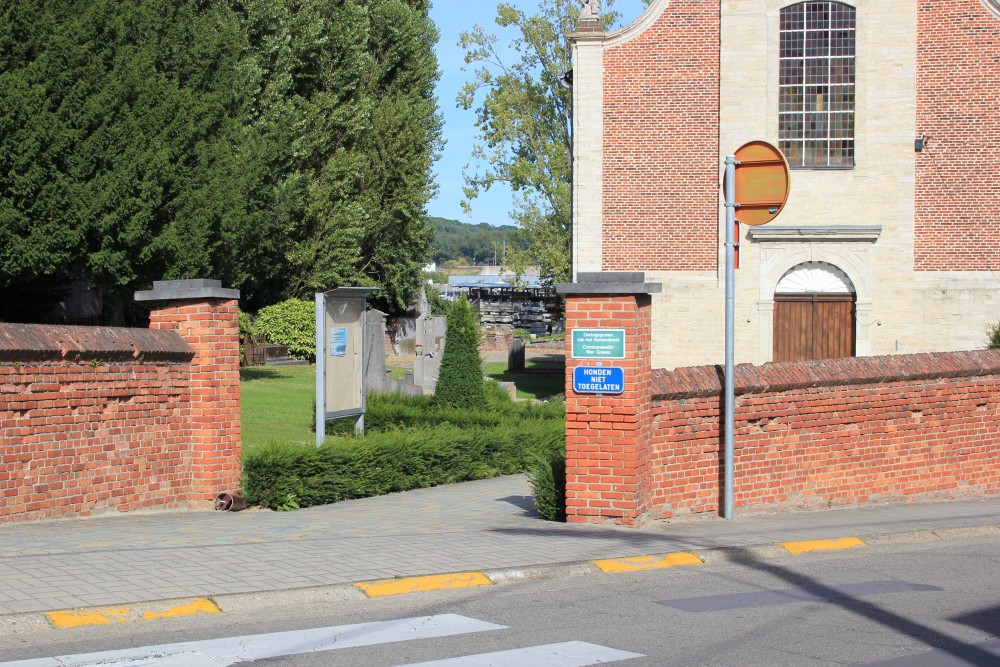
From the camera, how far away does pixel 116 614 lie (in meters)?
6.62

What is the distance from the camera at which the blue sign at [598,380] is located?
33.6ft

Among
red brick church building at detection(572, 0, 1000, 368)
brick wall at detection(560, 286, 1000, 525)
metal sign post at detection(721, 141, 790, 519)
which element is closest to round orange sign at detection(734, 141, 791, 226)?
metal sign post at detection(721, 141, 790, 519)

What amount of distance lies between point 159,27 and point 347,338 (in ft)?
46.0

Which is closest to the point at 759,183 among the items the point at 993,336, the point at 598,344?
the point at 598,344

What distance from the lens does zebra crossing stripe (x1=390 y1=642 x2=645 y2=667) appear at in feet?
19.5

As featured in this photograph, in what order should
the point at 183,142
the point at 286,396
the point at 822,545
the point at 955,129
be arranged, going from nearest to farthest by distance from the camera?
the point at 822,545 < the point at 183,142 < the point at 955,129 < the point at 286,396

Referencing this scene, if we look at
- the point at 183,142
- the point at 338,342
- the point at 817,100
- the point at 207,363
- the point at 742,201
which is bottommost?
the point at 207,363

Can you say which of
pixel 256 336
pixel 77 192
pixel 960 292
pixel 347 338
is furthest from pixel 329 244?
pixel 347 338

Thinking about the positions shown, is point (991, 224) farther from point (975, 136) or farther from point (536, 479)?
point (536, 479)

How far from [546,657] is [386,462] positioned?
7829 millimetres

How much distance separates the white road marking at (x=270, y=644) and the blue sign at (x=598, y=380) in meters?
3.71

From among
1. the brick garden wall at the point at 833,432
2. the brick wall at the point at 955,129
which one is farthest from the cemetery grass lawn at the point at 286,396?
the brick wall at the point at 955,129

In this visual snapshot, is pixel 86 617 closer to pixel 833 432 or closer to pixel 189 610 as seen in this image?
pixel 189 610

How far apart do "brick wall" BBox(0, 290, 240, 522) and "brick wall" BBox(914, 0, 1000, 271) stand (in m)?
18.9
